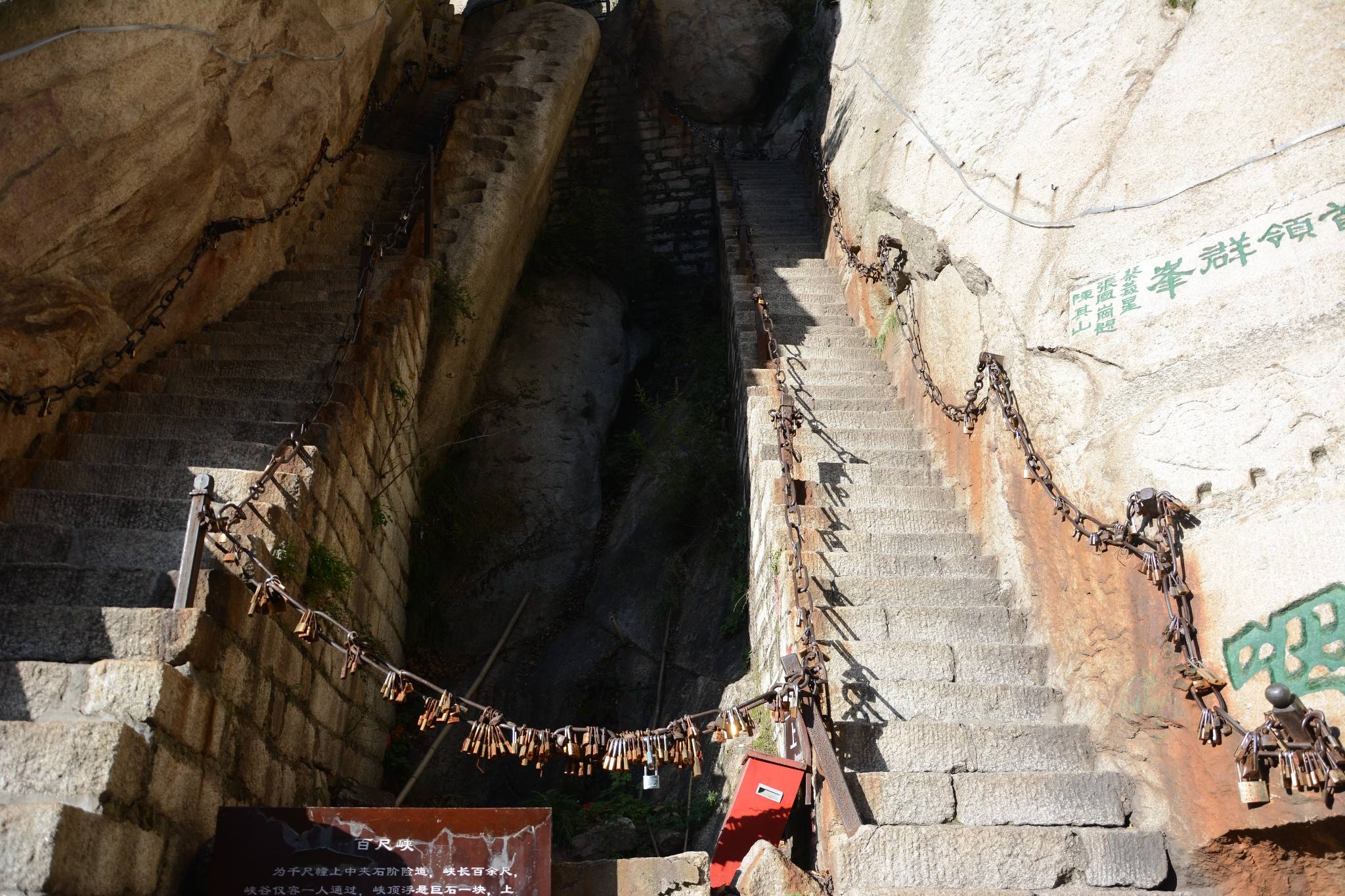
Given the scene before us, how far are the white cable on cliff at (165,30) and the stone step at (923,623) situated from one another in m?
4.32

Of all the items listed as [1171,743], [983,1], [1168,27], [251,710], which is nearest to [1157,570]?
[1171,743]

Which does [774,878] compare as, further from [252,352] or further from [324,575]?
[252,352]

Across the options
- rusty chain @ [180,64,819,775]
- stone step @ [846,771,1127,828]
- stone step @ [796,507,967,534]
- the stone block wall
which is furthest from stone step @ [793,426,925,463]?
the stone block wall

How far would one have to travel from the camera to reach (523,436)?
918 centimetres

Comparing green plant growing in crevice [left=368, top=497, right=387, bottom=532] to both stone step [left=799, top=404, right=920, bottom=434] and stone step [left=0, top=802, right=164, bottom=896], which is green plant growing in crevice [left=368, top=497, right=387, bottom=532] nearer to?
stone step [left=799, top=404, right=920, bottom=434]

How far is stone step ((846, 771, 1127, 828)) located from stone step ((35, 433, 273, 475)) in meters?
3.40

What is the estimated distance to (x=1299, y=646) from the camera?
3650 millimetres

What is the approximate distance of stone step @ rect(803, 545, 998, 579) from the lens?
217 inches

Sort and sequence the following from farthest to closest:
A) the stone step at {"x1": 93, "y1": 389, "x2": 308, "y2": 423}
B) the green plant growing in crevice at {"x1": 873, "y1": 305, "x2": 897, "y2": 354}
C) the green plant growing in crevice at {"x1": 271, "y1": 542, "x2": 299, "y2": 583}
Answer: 1. the green plant growing in crevice at {"x1": 873, "y1": 305, "x2": 897, "y2": 354}
2. the stone step at {"x1": 93, "y1": 389, "x2": 308, "y2": 423}
3. the green plant growing in crevice at {"x1": 271, "y1": 542, "x2": 299, "y2": 583}

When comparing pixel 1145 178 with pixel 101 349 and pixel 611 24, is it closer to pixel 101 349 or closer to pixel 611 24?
pixel 101 349

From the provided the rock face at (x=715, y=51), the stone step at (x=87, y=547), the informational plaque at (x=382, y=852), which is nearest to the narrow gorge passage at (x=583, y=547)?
Answer: the informational plaque at (x=382, y=852)

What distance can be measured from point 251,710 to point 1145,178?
4.65 metres

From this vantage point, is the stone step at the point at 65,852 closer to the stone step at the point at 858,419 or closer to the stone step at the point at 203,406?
the stone step at the point at 203,406

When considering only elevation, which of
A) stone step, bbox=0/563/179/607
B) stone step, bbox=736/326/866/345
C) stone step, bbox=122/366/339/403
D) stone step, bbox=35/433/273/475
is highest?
stone step, bbox=736/326/866/345
